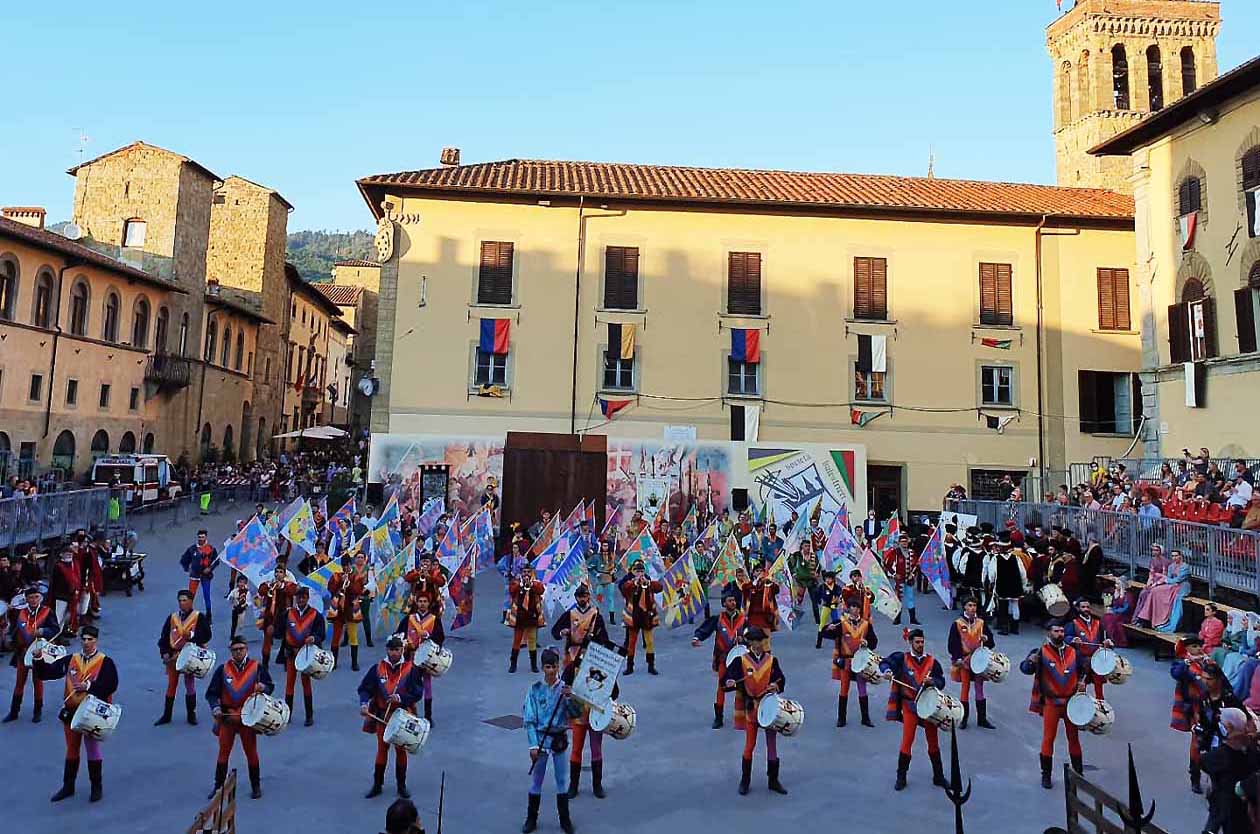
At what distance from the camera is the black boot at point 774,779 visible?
8.95 metres

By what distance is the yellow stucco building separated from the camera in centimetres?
2278

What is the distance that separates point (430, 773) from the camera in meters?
9.35

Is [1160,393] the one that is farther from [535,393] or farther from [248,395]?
[248,395]

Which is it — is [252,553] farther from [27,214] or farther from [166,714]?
[27,214]

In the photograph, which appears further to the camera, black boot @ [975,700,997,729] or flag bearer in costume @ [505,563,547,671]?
flag bearer in costume @ [505,563,547,671]

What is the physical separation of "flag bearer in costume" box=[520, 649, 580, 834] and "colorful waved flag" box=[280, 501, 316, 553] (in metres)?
11.8

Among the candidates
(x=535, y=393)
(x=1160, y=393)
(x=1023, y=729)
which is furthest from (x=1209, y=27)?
(x=1023, y=729)

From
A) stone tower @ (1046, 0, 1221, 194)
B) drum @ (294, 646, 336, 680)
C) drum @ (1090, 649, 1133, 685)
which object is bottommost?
drum @ (294, 646, 336, 680)

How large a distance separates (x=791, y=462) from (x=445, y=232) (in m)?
14.8

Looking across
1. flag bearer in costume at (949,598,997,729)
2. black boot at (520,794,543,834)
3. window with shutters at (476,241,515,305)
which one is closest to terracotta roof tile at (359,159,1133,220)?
window with shutters at (476,241,515,305)

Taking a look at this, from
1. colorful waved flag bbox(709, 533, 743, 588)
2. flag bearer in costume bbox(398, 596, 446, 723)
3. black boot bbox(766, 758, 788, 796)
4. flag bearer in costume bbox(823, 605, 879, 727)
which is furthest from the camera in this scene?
colorful waved flag bbox(709, 533, 743, 588)

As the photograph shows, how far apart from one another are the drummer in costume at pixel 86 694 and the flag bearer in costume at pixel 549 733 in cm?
460

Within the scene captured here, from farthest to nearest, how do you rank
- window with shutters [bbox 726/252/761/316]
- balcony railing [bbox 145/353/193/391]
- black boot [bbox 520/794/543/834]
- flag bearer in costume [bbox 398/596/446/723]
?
balcony railing [bbox 145/353/193/391] < window with shutters [bbox 726/252/761/316] < flag bearer in costume [bbox 398/596/446/723] < black boot [bbox 520/794/543/834]

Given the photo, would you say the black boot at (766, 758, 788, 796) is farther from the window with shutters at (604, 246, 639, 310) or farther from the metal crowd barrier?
the window with shutters at (604, 246, 639, 310)
